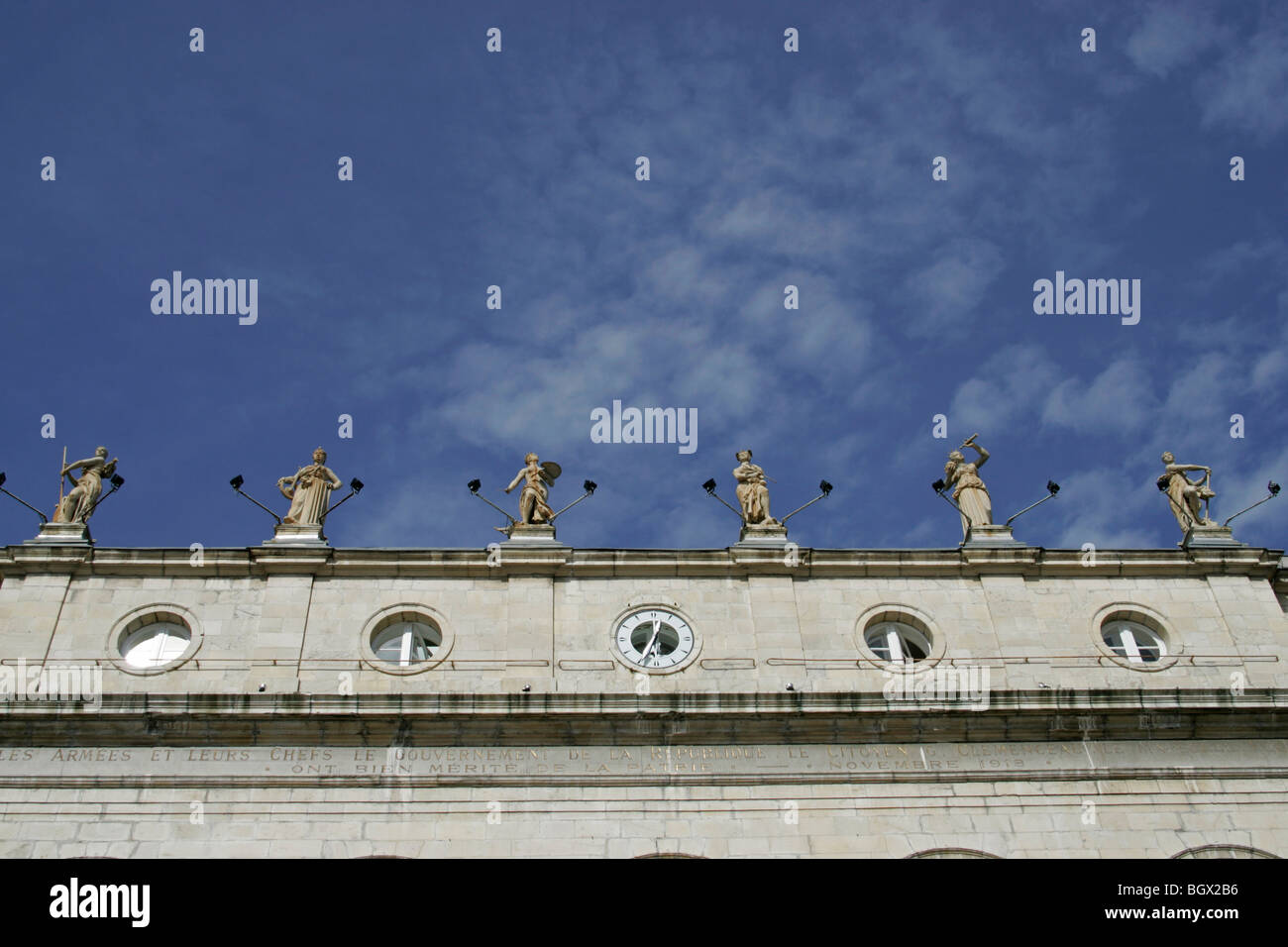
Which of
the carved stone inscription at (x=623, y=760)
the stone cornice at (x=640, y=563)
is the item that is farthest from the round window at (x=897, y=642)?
the carved stone inscription at (x=623, y=760)

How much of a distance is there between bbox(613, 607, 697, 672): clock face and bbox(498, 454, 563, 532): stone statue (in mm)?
2734

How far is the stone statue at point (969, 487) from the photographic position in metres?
25.3

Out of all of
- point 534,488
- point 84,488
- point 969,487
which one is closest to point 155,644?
point 84,488

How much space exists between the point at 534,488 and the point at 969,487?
781cm

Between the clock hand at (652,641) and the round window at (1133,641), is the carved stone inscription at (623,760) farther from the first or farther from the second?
the round window at (1133,641)

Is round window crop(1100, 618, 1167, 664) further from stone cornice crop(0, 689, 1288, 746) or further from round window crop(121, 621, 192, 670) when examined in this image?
round window crop(121, 621, 192, 670)

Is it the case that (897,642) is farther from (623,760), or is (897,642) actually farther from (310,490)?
(310,490)

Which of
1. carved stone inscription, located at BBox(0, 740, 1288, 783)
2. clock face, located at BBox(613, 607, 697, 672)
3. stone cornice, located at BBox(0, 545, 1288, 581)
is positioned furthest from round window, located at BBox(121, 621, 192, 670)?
clock face, located at BBox(613, 607, 697, 672)

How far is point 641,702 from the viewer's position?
20969mm

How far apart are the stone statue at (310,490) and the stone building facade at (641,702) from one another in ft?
4.18

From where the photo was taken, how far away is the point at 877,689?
2223 centimetres

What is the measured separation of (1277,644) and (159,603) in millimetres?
17981
